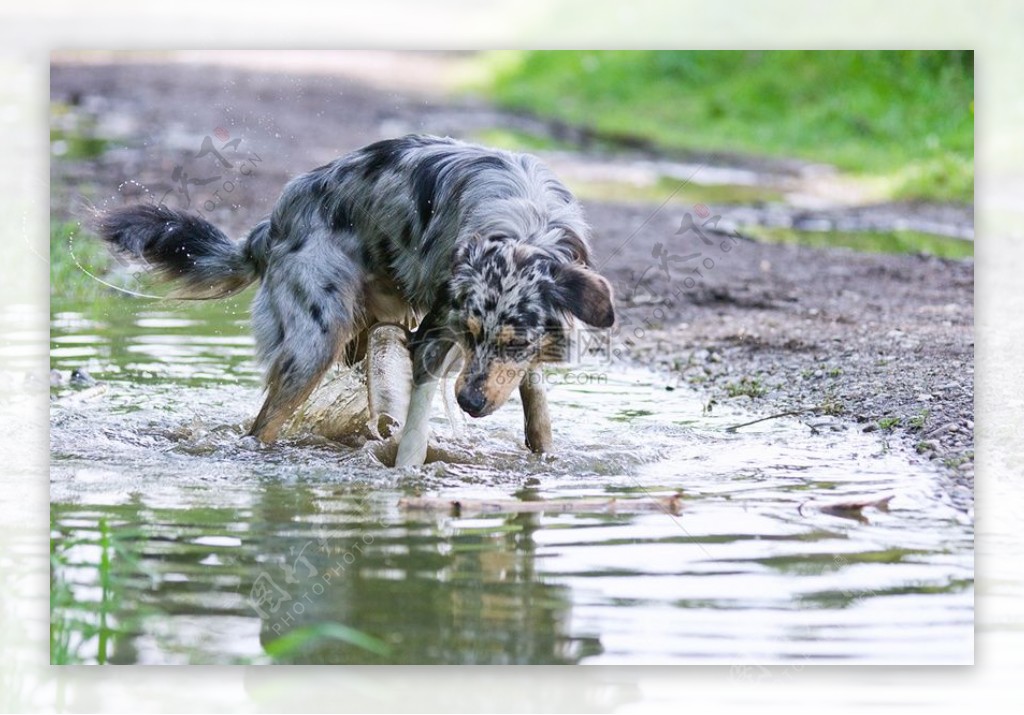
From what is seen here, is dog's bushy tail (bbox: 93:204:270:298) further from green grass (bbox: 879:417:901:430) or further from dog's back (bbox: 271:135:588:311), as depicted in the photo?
green grass (bbox: 879:417:901:430)

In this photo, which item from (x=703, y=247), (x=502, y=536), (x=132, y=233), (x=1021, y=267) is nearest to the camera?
(x=502, y=536)

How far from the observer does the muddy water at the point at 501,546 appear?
382cm

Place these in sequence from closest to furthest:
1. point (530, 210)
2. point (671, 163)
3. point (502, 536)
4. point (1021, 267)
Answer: point (502, 536), point (530, 210), point (1021, 267), point (671, 163)

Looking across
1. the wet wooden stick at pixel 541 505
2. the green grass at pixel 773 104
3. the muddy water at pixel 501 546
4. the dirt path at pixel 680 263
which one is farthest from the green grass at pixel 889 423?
the green grass at pixel 773 104

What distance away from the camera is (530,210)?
15.7ft

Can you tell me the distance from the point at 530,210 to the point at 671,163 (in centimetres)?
655

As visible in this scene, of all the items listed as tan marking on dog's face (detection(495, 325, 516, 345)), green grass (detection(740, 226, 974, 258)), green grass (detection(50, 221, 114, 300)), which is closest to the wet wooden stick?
tan marking on dog's face (detection(495, 325, 516, 345))

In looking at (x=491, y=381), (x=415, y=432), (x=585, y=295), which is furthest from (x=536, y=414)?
(x=585, y=295)

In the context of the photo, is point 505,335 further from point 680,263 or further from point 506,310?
point 680,263

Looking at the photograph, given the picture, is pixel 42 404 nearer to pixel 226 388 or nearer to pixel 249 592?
pixel 226 388

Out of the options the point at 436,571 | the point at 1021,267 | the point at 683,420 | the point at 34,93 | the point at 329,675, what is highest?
the point at 34,93

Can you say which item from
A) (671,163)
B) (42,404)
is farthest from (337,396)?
(671,163)

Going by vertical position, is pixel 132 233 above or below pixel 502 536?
above

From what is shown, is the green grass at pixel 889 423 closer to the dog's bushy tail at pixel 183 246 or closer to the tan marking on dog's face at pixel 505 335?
the tan marking on dog's face at pixel 505 335
